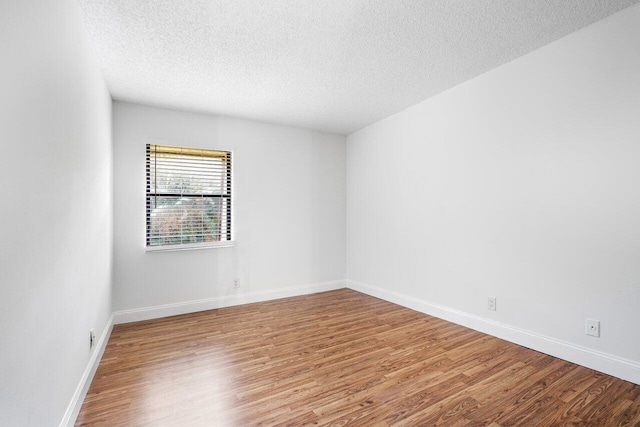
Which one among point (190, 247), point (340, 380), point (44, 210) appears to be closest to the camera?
point (44, 210)

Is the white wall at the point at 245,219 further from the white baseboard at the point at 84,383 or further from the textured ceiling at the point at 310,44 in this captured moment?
the white baseboard at the point at 84,383

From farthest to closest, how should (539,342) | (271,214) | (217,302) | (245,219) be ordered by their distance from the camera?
(271,214)
(245,219)
(217,302)
(539,342)

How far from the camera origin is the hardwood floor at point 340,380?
1.81 metres

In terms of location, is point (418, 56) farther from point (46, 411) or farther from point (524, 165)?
point (46, 411)

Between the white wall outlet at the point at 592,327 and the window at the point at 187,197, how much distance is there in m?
3.79

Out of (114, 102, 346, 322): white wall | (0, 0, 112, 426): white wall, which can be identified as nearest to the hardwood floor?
(0, 0, 112, 426): white wall

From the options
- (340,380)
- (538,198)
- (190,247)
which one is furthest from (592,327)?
(190,247)

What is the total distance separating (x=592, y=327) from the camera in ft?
7.64

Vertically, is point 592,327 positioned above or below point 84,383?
above

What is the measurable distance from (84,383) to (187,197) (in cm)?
224

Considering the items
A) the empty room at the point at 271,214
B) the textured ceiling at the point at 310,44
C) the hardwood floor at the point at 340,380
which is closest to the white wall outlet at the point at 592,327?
the empty room at the point at 271,214

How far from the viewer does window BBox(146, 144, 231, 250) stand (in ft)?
12.1

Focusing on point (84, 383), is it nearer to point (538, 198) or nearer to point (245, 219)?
point (245, 219)

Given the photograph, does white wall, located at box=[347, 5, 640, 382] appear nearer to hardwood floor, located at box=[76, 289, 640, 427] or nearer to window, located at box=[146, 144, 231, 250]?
hardwood floor, located at box=[76, 289, 640, 427]
